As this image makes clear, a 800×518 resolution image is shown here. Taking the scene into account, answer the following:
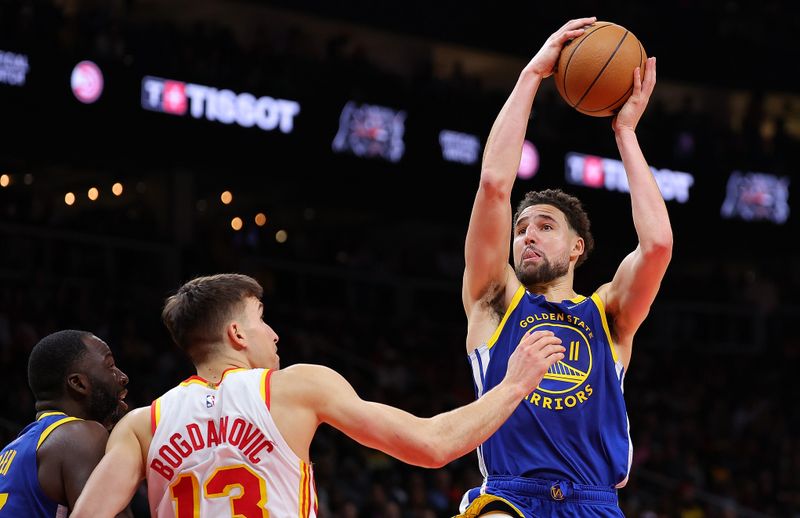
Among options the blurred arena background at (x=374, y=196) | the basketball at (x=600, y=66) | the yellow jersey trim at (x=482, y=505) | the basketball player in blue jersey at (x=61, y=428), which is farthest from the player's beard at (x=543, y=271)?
Result: the blurred arena background at (x=374, y=196)

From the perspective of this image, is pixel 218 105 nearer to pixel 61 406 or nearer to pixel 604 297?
pixel 604 297

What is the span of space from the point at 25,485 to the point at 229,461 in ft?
3.10

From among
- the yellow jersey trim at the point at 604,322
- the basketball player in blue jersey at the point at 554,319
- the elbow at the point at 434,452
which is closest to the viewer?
the elbow at the point at 434,452

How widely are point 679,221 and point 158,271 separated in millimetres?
8776

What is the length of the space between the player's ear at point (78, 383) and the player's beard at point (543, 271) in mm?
1814

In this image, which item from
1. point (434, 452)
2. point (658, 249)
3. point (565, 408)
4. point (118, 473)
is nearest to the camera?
point (434, 452)

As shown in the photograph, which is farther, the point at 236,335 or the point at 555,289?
the point at 555,289

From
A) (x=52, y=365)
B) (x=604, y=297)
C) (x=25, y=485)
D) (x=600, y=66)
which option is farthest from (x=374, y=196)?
(x=25, y=485)

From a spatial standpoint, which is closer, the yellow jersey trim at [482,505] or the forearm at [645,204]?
the yellow jersey trim at [482,505]

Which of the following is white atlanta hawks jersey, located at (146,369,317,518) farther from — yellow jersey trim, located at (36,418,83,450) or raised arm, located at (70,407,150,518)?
yellow jersey trim, located at (36,418,83,450)

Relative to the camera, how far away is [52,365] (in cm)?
436

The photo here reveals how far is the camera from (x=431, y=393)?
1595 cm

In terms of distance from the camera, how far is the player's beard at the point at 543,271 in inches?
191

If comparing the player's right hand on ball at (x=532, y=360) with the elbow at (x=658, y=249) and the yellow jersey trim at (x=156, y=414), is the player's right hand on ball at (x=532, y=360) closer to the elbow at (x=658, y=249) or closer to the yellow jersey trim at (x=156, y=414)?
the elbow at (x=658, y=249)
